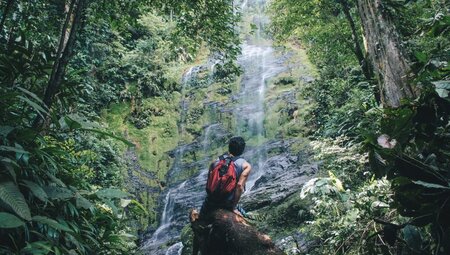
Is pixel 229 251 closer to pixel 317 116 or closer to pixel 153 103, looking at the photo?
pixel 317 116

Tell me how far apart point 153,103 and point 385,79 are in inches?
520

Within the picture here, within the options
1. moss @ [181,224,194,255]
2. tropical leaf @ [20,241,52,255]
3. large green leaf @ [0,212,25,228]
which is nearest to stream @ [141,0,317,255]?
moss @ [181,224,194,255]

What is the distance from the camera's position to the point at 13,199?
153 centimetres

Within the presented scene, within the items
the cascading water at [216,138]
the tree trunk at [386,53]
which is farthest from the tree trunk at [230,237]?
the cascading water at [216,138]

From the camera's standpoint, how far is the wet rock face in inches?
332

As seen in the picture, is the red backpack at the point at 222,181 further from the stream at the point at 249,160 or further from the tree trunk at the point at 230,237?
the stream at the point at 249,160

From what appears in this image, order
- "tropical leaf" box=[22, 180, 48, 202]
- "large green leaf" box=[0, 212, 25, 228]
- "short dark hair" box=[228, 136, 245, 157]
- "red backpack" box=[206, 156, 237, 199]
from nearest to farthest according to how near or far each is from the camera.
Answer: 1. "large green leaf" box=[0, 212, 25, 228]
2. "tropical leaf" box=[22, 180, 48, 202]
3. "red backpack" box=[206, 156, 237, 199]
4. "short dark hair" box=[228, 136, 245, 157]

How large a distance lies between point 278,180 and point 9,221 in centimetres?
861

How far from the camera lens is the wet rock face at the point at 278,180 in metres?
8.44

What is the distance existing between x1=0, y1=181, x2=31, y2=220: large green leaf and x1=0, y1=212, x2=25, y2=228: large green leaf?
0.02m

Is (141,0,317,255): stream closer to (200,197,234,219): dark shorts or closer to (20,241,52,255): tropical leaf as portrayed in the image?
(200,197,234,219): dark shorts

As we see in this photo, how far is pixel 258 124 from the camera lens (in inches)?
558

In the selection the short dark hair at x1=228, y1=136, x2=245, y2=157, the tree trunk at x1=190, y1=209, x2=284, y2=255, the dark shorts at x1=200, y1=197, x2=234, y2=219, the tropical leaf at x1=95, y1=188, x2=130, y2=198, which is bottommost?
the tree trunk at x1=190, y1=209, x2=284, y2=255

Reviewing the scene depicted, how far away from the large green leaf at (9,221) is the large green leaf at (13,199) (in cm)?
2
